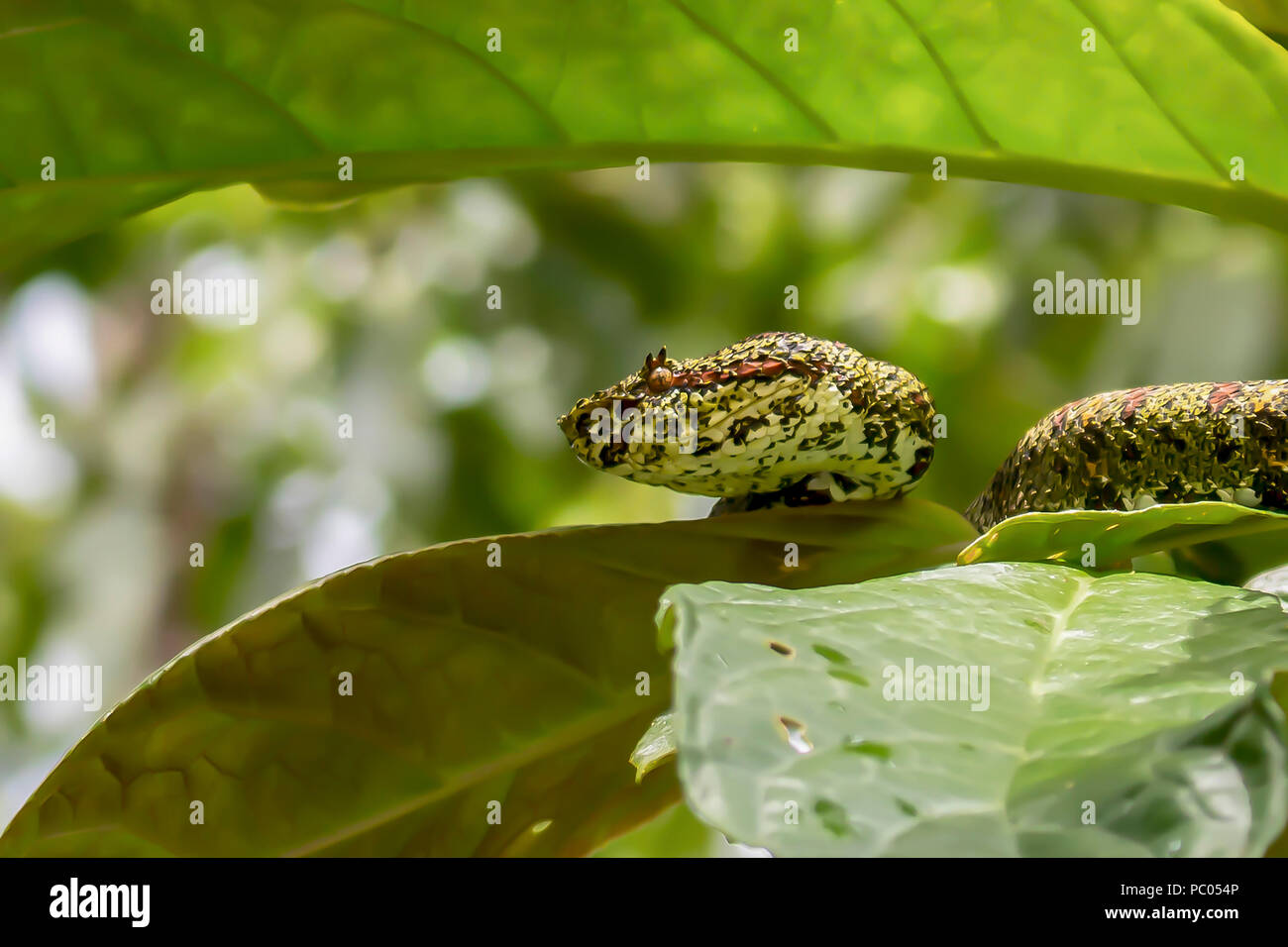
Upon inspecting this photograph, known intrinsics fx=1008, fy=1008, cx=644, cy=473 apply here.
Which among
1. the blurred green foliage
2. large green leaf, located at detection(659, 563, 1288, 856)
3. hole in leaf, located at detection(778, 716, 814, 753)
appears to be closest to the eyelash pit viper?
large green leaf, located at detection(659, 563, 1288, 856)

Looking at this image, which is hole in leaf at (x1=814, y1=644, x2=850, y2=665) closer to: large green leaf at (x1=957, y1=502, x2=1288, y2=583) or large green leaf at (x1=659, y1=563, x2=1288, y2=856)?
large green leaf at (x1=659, y1=563, x2=1288, y2=856)

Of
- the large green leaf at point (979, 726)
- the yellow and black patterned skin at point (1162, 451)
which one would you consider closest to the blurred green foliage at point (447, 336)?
the yellow and black patterned skin at point (1162, 451)

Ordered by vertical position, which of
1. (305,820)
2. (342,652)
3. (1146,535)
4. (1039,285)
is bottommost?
(305,820)

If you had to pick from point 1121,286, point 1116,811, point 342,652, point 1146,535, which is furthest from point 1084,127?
point 1121,286

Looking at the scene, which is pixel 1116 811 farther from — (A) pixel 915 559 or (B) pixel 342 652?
(B) pixel 342 652

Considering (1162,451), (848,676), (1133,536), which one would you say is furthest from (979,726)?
(1162,451)

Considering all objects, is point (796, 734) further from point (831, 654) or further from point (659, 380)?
point (659, 380)
